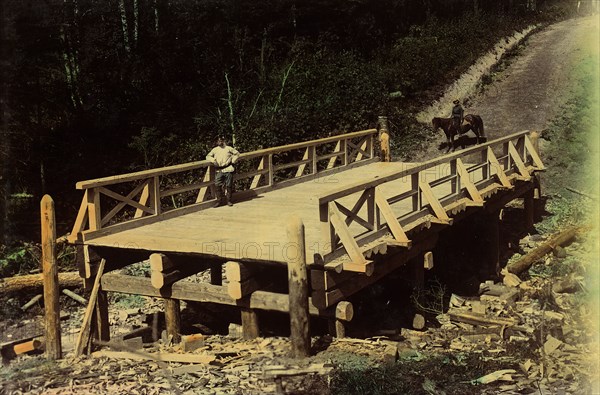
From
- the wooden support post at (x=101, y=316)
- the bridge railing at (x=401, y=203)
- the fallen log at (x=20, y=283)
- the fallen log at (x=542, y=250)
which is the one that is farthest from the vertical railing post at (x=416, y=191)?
the fallen log at (x=20, y=283)

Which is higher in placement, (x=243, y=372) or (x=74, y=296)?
(x=243, y=372)

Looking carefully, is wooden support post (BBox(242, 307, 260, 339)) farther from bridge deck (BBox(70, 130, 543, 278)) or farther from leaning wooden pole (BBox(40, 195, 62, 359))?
leaning wooden pole (BBox(40, 195, 62, 359))

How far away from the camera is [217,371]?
31.0 ft

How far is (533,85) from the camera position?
31359mm

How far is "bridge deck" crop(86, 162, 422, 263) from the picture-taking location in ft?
34.1

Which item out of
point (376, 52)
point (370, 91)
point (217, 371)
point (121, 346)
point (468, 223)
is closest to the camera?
point (217, 371)

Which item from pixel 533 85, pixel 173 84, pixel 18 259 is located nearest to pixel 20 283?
pixel 18 259

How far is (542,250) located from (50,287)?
1087 cm

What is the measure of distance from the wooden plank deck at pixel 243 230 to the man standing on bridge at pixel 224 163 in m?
0.44

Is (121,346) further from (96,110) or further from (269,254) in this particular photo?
(96,110)

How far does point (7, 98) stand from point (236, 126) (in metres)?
6.89

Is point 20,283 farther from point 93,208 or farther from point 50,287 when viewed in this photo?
point 93,208

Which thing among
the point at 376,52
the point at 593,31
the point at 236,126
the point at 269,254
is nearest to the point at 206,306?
the point at 269,254

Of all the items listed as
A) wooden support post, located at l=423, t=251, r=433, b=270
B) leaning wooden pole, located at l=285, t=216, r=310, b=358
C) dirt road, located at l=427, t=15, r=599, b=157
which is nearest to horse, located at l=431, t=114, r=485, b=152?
dirt road, located at l=427, t=15, r=599, b=157
